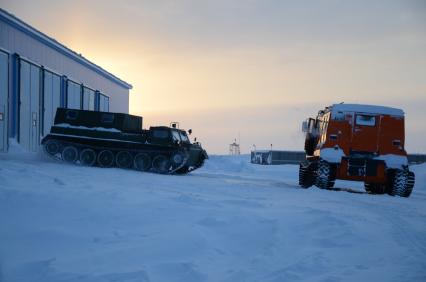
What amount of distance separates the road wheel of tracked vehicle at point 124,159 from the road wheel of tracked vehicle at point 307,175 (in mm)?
7230

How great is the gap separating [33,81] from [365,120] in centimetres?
1545

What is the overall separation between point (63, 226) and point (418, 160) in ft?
138

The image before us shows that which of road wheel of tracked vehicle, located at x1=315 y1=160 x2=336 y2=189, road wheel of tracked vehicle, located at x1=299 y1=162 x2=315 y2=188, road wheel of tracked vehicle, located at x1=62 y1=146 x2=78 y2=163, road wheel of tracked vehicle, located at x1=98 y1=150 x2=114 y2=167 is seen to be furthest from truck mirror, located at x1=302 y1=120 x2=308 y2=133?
road wheel of tracked vehicle, located at x1=62 y1=146 x2=78 y2=163

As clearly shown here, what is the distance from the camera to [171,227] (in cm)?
591

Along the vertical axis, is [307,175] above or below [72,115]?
below

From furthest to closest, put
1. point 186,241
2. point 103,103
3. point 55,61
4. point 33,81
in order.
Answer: point 103,103 < point 55,61 < point 33,81 < point 186,241

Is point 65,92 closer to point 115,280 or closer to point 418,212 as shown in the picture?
point 418,212

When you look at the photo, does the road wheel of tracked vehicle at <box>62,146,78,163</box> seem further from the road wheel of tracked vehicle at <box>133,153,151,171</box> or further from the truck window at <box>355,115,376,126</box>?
the truck window at <box>355,115,376,126</box>

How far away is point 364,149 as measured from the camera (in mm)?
15086

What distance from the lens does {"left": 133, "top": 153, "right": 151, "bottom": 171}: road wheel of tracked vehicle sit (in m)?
19.3

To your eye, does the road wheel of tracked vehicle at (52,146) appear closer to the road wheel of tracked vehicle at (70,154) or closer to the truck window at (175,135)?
the road wheel of tracked vehicle at (70,154)

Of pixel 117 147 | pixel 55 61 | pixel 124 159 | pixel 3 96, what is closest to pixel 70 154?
pixel 117 147

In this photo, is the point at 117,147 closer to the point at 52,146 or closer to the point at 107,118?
the point at 107,118

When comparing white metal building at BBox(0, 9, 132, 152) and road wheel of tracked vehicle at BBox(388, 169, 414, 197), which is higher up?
white metal building at BBox(0, 9, 132, 152)
